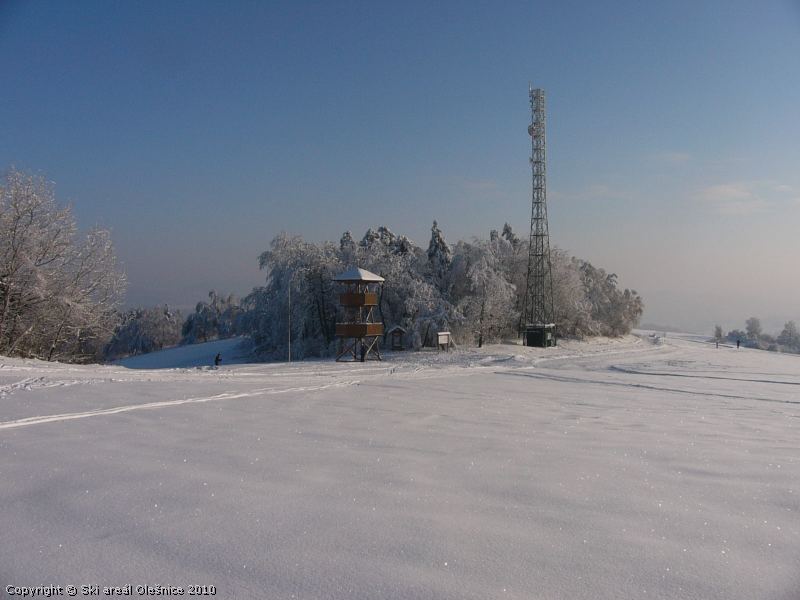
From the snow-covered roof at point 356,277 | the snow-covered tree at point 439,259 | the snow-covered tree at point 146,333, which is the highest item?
the snow-covered tree at point 439,259

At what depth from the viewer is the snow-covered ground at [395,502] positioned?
3.39 meters

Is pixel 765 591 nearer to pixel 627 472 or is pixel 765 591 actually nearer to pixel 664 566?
pixel 664 566

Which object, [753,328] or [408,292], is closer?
[408,292]

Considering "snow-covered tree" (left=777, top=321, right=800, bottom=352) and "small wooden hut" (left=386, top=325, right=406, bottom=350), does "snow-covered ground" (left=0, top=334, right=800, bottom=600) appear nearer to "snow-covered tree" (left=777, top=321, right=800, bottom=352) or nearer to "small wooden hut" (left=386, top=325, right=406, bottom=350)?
"small wooden hut" (left=386, top=325, right=406, bottom=350)

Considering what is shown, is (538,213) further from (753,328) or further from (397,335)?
(753,328)

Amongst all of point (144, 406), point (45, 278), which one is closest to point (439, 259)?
point (45, 278)

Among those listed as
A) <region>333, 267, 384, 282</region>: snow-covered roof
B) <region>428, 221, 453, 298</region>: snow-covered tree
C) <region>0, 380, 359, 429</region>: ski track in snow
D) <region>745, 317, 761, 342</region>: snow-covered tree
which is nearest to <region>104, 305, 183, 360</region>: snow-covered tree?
<region>428, 221, 453, 298</region>: snow-covered tree

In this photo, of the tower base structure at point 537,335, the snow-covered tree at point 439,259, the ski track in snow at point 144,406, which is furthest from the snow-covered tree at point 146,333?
the ski track in snow at point 144,406

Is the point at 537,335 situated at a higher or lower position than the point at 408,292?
lower

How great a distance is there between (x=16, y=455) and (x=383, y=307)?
36.7 meters

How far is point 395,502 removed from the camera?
15.2 ft

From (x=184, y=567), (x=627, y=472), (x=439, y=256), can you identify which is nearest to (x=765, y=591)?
(x=627, y=472)

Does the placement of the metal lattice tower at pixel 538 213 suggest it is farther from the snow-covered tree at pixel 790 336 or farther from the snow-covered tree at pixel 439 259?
the snow-covered tree at pixel 790 336

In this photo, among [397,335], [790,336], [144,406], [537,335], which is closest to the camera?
[144,406]
